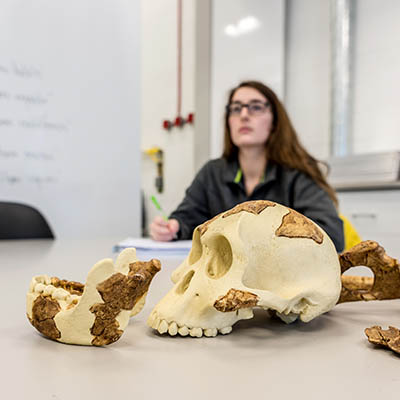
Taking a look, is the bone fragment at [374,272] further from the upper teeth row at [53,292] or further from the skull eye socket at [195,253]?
the upper teeth row at [53,292]

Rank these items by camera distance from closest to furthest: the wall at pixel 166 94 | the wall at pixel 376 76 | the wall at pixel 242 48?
the wall at pixel 376 76
the wall at pixel 242 48
the wall at pixel 166 94

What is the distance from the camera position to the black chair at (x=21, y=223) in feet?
5.51

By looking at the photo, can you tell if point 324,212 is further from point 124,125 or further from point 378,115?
point 378,115

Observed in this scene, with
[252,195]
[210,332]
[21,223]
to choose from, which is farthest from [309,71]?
[210,332]

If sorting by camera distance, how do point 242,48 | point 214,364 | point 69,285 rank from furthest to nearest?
1. point 242,48
2. point 69,285
3. point 214,364

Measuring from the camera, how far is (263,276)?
0.38 meters

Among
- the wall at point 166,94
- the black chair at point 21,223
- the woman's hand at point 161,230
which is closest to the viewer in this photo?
the woman's hand at point 161,230

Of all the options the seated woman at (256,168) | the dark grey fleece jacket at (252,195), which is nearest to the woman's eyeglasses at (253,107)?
the seated woman at (256,168)

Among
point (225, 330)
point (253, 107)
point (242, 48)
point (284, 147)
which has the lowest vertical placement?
point (225, 330)

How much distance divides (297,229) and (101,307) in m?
0.17

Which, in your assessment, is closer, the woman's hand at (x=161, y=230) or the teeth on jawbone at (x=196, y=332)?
the teeth on jawbone at (x=196, y=332)

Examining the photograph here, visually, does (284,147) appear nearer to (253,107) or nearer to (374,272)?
(253,107)

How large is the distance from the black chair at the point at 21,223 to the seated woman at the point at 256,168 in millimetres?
538

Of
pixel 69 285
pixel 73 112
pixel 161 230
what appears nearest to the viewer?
pixel 69 285
